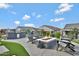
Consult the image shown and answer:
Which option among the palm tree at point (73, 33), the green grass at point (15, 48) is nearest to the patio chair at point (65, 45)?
the palm tree at point (73, 33)

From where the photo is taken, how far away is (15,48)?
185 cm

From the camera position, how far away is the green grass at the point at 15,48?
184 cm

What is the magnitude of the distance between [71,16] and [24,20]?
432 millimetres

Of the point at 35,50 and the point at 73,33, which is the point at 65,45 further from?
the point at 35,50

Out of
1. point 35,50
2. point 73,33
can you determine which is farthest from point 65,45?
point 35,50

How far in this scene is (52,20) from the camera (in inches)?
72.0

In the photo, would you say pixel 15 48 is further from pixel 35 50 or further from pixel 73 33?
pixel 73 33

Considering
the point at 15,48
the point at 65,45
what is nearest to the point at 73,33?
the point at 65,45

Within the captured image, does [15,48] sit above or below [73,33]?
below

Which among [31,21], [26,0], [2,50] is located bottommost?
[2,50]

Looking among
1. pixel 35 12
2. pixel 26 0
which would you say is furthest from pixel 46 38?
pixel 26 0

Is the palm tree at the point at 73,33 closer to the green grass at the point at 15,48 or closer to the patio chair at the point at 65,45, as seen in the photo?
the patio chair at the point at 65,45

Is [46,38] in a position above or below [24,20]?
below

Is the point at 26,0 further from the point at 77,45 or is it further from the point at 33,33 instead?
the point at 77,45
